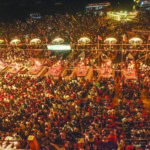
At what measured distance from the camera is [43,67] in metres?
25.7

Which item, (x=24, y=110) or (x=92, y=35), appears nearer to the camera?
(x=24, y=110)

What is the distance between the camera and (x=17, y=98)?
1834 cm

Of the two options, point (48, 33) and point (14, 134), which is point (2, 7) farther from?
point (14, 134)

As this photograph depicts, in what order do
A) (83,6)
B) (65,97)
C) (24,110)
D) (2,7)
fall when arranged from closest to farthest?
(24,110) → (65,97) → (2,7) → (83,6)

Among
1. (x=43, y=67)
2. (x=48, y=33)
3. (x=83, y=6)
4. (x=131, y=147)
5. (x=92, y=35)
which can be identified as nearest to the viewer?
(x=131, y=147)

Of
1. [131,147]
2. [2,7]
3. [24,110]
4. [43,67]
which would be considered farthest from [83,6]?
[131,147]

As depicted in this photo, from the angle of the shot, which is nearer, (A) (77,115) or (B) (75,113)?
(A) (77,115)

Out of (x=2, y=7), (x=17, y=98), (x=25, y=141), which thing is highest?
(x=2, y=7)

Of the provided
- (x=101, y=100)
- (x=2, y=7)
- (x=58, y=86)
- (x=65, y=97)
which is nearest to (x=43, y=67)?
(x=58, y=86)

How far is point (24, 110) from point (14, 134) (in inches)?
68.1

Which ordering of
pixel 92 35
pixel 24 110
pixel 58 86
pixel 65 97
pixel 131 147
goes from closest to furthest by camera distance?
1. pixel 131 147
2. pixel 24 110
3. pixel 65 97
4. pixel 58 86
5. pixel 92 35

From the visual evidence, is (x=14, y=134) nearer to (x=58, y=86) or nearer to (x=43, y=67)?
(x=58, y=86)

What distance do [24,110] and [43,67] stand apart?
9579 mm

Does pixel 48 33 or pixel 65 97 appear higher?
pixel 48 33
